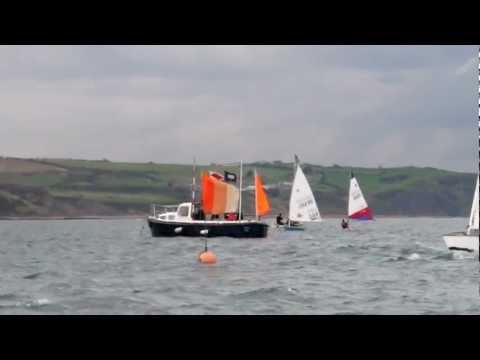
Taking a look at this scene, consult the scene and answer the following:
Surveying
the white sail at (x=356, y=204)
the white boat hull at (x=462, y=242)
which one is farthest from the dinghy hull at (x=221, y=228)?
the white sail at (x=356, y=204)

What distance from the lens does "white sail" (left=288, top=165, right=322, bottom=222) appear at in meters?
115

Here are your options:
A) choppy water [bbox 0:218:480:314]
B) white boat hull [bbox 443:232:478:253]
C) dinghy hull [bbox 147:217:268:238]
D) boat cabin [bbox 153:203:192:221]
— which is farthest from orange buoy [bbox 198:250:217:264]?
boat cabin [bbox 153:203:192:221]

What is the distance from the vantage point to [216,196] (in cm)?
9650

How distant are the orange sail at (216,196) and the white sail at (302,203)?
683 inches

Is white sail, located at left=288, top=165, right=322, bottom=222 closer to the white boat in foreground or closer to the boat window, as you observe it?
the boat window

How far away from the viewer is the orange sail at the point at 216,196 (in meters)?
95.0

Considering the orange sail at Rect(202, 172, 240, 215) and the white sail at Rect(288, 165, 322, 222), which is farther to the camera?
the white sail at Rect(288, 165, 322, 222)

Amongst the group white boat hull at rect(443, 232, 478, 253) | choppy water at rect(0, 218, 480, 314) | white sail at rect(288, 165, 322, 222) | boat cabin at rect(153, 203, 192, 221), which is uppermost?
white sail at rect(288, 165, 322, 222)

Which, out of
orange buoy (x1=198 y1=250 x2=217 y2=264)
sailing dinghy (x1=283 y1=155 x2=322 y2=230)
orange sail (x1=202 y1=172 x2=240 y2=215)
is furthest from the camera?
sailing dinghy (x1=283 y1=155 x2=322 y2=230)

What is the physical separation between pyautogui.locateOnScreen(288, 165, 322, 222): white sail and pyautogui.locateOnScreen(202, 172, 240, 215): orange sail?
17.4 metres

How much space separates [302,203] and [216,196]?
22.5 m

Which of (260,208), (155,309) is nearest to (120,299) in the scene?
(155,309)

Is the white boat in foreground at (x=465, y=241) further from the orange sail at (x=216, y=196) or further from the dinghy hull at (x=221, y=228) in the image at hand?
the orange sail at (x=216, y=196)

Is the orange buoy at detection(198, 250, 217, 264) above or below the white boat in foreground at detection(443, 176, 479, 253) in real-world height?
below
